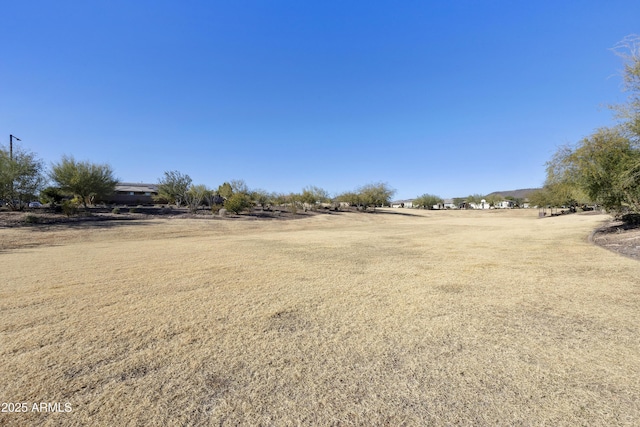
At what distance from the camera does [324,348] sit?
3.87 metres

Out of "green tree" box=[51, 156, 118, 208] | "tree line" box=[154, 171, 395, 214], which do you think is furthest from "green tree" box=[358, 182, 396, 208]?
"green tree" box=[51, 156, 118, 208]

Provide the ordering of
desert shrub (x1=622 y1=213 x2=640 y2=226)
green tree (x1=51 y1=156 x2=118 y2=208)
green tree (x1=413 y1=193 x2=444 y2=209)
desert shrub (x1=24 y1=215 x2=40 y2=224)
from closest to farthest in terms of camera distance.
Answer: desert shrub (x1=622 y1=213 x2=640 y2=226), desert shrub (x1=24 y1=215 x2=40 y2=224), green tree (x1=51 y1=156 x2=118 y2=208), green tree (x1=413 y1=193 x2=444 y2=209)

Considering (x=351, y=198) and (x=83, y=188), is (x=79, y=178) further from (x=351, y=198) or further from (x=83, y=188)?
(x=351, y=198)

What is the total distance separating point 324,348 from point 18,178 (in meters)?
35.7

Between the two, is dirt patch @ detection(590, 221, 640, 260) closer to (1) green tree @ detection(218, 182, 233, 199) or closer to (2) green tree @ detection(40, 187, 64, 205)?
(1) green tree @ detection(218, 182, 233, 199)

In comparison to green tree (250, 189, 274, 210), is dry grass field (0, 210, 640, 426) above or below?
below

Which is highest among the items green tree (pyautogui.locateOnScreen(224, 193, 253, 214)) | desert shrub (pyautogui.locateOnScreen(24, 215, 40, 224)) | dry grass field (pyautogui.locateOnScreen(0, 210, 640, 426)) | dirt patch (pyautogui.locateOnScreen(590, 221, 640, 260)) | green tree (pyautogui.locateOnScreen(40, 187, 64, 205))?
green tree (pyautogui.locateOnScreen(40, 187, 64, 205))

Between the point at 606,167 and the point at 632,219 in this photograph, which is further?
the point at 632,219

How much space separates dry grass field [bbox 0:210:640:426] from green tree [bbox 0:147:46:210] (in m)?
25.3

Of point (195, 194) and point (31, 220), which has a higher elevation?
point (195, 194)

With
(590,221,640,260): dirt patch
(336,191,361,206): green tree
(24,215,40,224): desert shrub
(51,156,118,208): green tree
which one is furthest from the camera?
(336,191,361,206): green tree

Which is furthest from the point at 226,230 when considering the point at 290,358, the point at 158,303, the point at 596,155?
the point at 596,155

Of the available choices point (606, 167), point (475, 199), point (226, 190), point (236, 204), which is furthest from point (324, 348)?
point (475, 199)

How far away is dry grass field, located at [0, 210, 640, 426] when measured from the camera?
271cm
